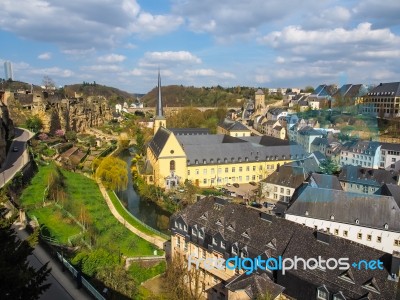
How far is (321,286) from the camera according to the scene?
1414cm

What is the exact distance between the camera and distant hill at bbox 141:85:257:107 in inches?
4891

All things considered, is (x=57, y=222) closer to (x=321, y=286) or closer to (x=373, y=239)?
(x=321, y=286)

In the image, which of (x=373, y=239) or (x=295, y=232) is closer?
(x=295, y=232)

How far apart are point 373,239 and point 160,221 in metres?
17.6

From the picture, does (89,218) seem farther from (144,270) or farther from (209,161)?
(209,161)

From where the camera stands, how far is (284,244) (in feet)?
54.7

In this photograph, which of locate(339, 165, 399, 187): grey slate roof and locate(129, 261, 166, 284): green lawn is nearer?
locate(129, 261, 166, 284): green lawn

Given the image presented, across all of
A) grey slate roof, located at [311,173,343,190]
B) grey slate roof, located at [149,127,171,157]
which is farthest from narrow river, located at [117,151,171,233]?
grey slate roof, located at [311,173,343,190]

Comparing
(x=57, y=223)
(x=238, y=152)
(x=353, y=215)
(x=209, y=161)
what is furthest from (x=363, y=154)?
(x=57, y=223)

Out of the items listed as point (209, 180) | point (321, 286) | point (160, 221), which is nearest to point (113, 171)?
point (160, 221)

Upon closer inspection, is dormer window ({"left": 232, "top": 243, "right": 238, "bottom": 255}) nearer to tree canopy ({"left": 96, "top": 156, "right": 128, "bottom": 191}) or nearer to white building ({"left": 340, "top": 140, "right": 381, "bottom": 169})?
tree canopy ({"left": 96, "top": 156, "right": 128, "bottom": 191})

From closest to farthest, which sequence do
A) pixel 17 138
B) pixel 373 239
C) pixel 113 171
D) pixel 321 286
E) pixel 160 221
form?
pixel 321 286, pixel 373 239, pixel 160 221, pixel 113 171, pixel 17 138

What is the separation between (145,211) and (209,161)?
38.3ft

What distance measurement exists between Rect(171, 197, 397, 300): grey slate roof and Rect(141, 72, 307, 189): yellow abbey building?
61.9 feet
